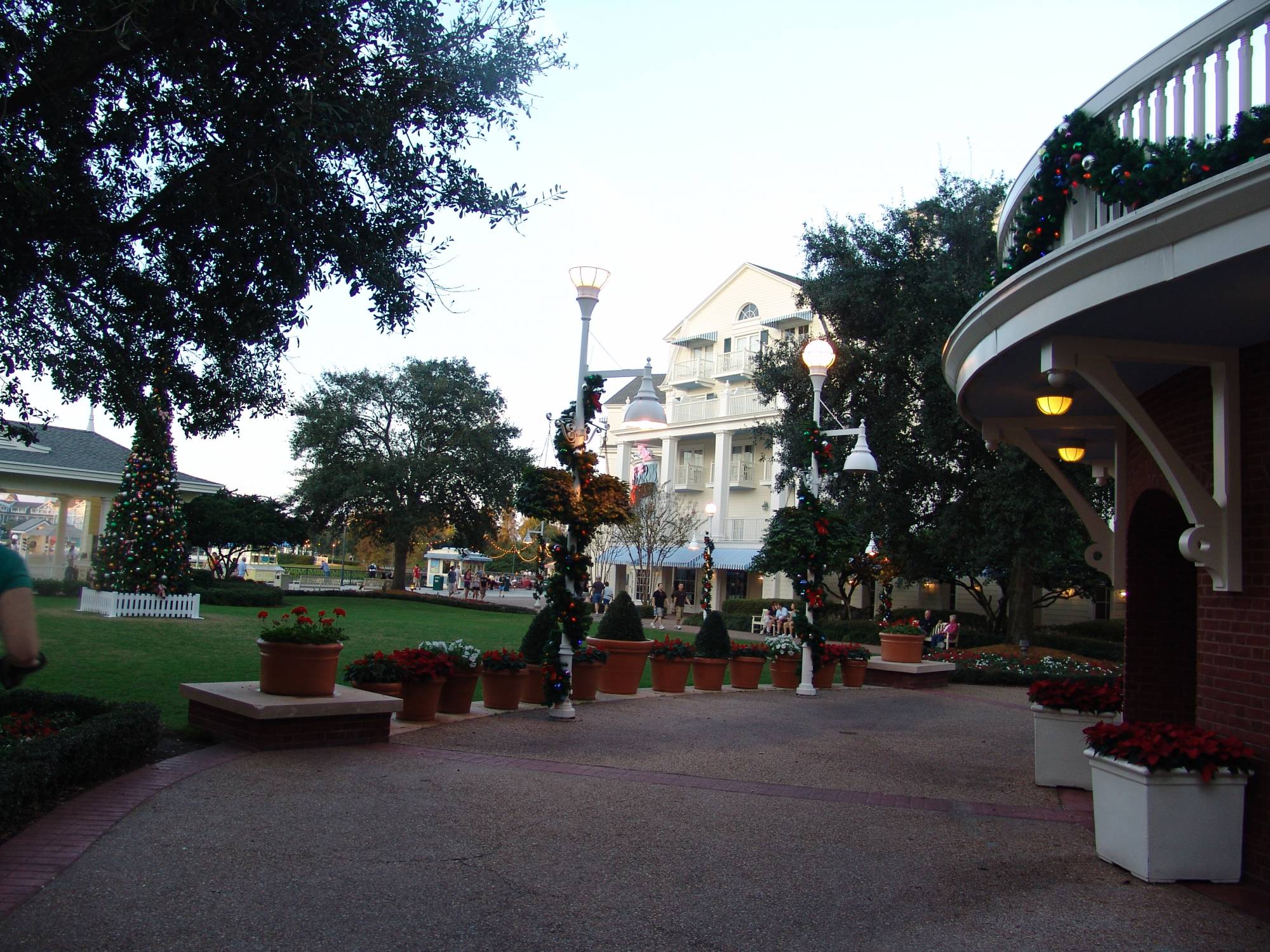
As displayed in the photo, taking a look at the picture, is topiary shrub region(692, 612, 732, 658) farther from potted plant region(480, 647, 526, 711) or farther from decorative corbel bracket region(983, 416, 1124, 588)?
decorative corbel bracket region(983, 416, 1124, 588)

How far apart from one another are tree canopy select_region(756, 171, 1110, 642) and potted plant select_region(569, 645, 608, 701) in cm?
1234

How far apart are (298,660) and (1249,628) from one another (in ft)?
23.2

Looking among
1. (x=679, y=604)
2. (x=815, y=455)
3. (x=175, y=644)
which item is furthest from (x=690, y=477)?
(x=175, y=644)

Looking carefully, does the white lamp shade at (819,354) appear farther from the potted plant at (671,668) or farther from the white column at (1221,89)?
the white column at (1221,89)

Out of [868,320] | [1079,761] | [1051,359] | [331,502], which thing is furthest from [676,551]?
[1051,359]

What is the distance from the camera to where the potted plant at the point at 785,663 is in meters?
16.2

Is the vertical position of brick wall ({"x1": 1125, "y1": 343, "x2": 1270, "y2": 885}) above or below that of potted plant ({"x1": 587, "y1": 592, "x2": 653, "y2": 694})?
above

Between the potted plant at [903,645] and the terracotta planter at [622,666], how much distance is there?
6.33m

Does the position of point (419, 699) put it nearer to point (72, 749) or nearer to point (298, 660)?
point (298, 660)

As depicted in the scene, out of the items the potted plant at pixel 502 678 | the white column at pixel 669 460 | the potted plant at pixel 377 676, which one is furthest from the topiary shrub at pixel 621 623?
the white column at pixel 669 460

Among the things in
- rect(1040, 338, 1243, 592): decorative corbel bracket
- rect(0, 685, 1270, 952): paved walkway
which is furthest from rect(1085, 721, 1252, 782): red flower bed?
rect(1040, 338, 1243, 592): decorative corbel bracket

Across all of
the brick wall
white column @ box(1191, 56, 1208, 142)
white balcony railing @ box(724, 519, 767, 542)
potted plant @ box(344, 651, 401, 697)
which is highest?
white column @ box(1191, 56, 1208, 142)

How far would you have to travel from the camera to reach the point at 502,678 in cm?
1116

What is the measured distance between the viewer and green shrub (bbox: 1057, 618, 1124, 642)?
113 ft
